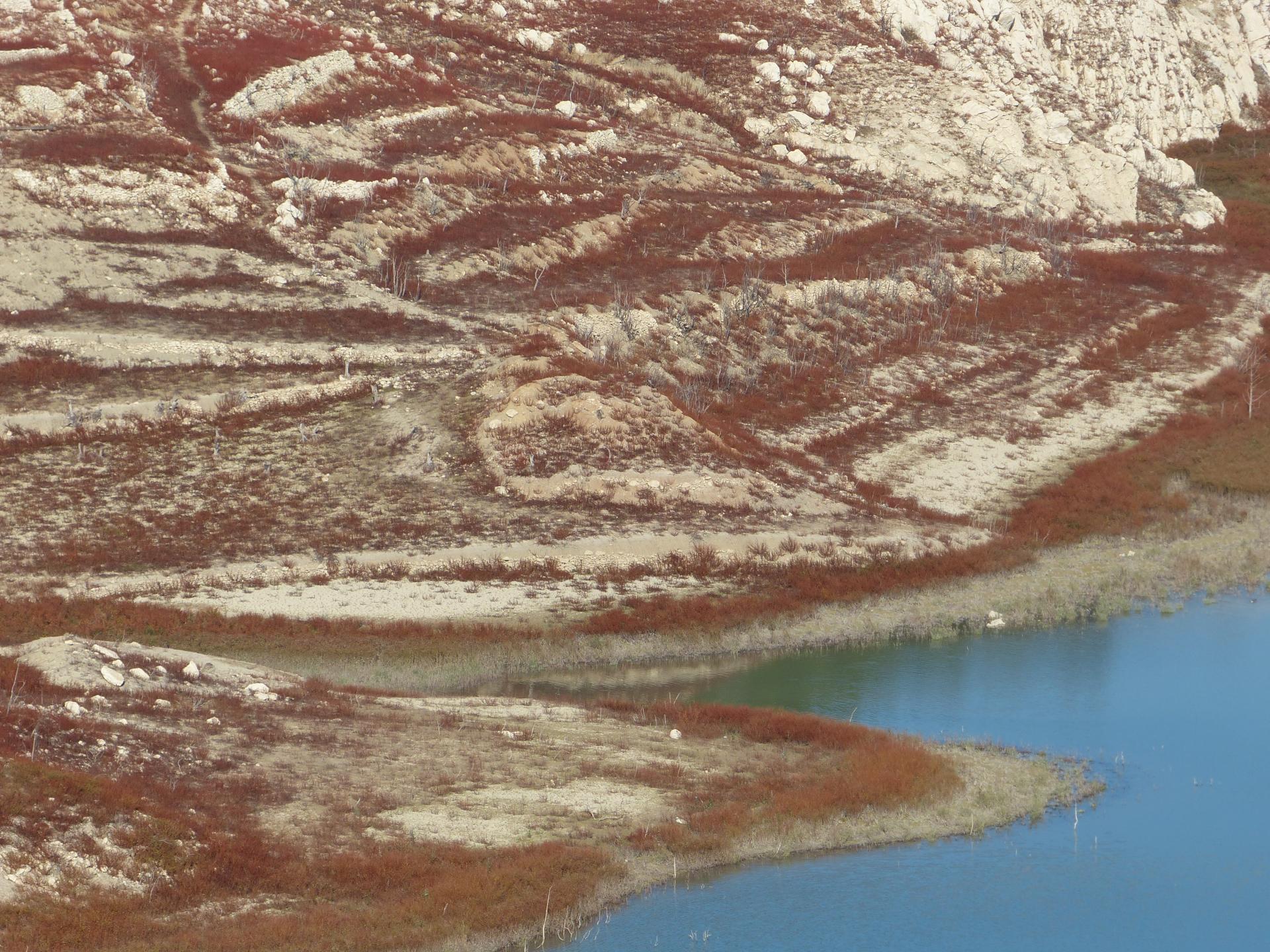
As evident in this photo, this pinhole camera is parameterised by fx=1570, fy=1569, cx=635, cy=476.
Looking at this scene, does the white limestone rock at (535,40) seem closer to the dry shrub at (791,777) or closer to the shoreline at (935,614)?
the shoreline at (935,614)

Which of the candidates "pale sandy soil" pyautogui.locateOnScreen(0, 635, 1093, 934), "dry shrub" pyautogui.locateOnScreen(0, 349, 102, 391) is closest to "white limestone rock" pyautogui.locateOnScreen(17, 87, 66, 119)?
"dry shrub" pyautogui.locateOnScreen(0, 349, 102, 391)

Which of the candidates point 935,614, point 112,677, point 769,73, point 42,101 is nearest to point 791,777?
point 935,614

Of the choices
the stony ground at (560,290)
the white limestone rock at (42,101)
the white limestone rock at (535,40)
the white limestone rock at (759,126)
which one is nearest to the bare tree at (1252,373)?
the stony ground at (560,290)

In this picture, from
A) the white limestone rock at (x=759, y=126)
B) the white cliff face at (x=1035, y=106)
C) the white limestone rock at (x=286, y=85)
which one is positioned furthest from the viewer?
the white limestone rock at (x=759, y=126)

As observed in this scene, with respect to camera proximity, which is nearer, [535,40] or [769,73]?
[769,73]

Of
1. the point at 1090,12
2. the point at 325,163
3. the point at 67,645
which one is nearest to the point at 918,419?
the point at 325,163

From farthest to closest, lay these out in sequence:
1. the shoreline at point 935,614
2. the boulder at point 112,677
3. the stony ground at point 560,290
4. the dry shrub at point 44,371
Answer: the dry shrub at point 44,371
the stony ground at point 560,290
the shoreline at point 935,614
the boulder at point 112,677

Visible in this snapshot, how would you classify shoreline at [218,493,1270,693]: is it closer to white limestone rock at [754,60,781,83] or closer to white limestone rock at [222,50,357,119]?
white limestone rock at [222,50,357,119]

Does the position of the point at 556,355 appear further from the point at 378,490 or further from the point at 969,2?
the point at 969,2

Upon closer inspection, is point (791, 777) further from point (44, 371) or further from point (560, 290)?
point (560, 290)
